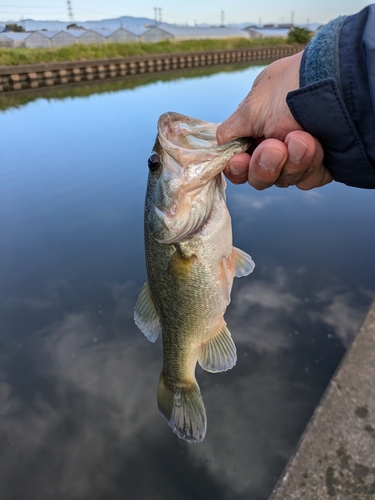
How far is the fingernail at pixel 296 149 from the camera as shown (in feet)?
4.80

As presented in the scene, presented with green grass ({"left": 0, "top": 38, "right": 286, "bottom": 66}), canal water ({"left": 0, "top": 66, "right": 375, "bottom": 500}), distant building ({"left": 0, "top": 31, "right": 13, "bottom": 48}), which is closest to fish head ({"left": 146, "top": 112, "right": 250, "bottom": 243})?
canal water ({"left": 0, "top": 66, "right": 375, "bottom": 500})

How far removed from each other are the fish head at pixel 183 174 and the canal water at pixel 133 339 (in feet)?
6.46

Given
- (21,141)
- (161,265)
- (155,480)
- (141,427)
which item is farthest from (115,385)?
(21,141)

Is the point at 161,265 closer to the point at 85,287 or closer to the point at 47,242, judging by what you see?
the point at 85,287

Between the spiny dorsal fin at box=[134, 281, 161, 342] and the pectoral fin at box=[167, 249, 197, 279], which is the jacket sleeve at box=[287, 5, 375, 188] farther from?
the spiny dorsal fin at box=[134, 281, 161, 342]

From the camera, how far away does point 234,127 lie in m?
1.55

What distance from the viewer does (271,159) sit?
4.97 feet

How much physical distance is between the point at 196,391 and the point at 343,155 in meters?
1.27

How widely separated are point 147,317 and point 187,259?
43 centimetres

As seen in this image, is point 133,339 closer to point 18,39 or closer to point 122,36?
point 18,39

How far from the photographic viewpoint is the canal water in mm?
2725

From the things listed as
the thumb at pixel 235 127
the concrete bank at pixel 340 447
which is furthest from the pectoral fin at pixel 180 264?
the concrete bank at pixel 340 447

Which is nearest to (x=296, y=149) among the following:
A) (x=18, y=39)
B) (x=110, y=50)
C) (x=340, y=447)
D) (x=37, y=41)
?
(x=340, y=447)

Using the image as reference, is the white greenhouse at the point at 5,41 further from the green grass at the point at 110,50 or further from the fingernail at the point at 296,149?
the fingernail at the point at 296,149
